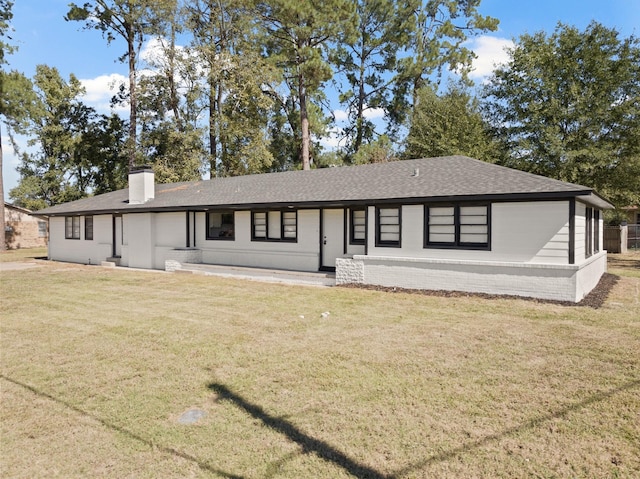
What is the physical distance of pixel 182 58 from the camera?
95.1 ft

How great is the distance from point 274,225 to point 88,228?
12266 millimetres

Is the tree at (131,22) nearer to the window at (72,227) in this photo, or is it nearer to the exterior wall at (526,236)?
the window at (72,227)

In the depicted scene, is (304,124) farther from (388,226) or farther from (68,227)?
(388,226)

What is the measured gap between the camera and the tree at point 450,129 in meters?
23.2

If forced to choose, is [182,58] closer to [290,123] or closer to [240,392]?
[290,123]

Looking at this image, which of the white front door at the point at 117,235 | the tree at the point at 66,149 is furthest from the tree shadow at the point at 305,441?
the tree at the point at 66,149

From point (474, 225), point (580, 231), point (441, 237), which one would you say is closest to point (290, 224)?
point (441, 237)

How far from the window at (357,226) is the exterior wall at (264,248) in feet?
4.40

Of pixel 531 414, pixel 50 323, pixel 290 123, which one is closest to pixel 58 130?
pixel 290 123

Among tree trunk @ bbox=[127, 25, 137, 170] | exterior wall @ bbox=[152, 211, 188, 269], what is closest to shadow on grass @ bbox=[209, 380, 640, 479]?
exterior wall @ bbox=[152, 211, 188, 269]

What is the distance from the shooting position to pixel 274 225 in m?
16.1

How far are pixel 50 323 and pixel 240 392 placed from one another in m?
5.59

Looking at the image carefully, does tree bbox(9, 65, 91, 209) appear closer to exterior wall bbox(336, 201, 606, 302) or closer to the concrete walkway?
the concrete walkway

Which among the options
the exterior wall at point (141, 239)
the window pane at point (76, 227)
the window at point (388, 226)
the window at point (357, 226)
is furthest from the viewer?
the window pane at point (76, 227)
